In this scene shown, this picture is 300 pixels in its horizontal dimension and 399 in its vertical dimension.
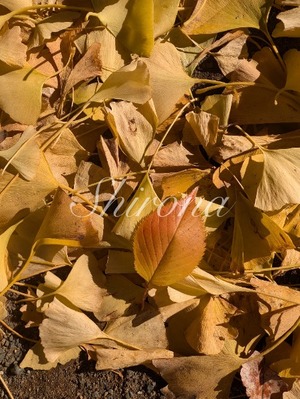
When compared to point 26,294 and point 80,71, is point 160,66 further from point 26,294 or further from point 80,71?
point 26,294

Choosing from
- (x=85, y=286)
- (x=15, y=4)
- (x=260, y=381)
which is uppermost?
(x=15, y=4)

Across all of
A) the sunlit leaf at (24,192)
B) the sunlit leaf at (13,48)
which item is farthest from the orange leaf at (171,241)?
the sunlit leaf at (13,48)

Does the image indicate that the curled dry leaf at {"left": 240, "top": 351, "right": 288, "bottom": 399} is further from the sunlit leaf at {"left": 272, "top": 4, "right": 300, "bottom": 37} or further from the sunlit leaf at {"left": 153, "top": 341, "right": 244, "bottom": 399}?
the sunlit leaf at {"left": 272, "top": 4, "right": 300, "bottom": 37}

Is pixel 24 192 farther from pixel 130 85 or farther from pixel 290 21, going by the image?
pixel 290 21

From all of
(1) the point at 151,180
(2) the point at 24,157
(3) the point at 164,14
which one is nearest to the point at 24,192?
(2) the point at 24,157

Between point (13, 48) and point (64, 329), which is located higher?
point (13, 48)

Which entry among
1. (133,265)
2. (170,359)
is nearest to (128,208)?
(133,265)

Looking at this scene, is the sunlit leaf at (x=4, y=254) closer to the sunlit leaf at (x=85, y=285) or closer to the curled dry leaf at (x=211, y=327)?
the sunlit leaf at (x=85, y=285)
